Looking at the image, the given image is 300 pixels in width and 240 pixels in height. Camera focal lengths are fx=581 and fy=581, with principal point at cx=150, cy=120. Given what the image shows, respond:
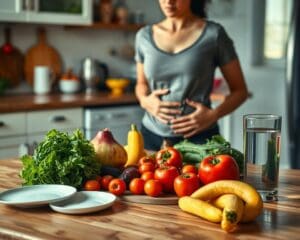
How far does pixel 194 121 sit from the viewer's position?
7.84ft

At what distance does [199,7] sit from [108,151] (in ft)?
3.95

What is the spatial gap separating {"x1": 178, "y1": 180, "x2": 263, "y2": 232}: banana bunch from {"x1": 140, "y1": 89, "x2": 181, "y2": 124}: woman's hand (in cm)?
103

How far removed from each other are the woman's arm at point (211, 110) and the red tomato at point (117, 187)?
0.87 m

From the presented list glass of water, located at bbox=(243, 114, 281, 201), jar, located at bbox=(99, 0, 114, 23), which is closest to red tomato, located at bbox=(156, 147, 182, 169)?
glass of water, located at bbox=(243, 114, 281, 201)

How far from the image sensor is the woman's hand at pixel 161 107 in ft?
7.91

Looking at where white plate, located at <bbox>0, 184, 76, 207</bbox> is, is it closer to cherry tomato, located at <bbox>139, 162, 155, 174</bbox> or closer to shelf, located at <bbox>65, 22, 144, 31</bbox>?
cherry tomato, located at <bbox>139, 162, 155, 174</bbox>

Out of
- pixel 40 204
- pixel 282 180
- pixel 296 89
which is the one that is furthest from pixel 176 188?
pixel 296 89

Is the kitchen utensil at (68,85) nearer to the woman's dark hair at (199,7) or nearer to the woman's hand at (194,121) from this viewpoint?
the woman's dark hair at (199,7)

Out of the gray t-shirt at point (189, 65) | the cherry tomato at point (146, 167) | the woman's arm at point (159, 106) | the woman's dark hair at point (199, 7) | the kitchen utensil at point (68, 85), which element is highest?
the woman's dark hair at point (199, 7)

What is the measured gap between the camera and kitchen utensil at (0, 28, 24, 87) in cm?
414

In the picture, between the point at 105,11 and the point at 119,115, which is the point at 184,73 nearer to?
the point at 119,115

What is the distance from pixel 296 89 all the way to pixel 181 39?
1669mm

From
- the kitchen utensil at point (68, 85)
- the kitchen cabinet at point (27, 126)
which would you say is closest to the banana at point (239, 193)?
the kitchen cabinet at point (27, 126)

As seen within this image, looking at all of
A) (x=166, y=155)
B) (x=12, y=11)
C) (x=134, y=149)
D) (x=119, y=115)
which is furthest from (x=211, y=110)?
(x=12, y=11)
